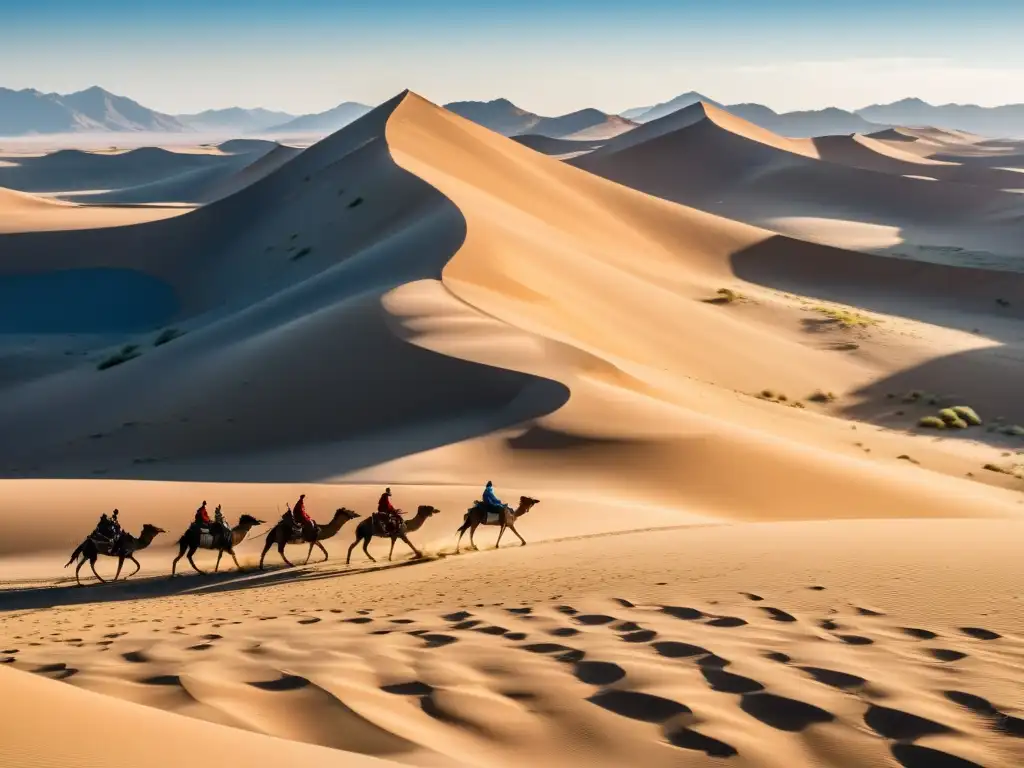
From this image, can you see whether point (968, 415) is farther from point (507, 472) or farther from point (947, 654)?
point (947, 654)

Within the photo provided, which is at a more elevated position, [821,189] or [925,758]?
[821,189]

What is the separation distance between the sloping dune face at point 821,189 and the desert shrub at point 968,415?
135ft

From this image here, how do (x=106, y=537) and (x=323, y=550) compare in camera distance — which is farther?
(x=323, y=550)

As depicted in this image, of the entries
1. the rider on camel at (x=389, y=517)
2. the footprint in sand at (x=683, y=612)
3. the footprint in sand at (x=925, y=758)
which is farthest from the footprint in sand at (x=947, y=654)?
the rider on camel at (x=389, y=517)

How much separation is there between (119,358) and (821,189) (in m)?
75.2

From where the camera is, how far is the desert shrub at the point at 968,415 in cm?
3089

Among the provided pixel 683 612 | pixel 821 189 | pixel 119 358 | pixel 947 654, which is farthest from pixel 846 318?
pixel 821 189

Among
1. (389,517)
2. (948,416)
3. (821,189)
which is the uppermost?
(821,189)

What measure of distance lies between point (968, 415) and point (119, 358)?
24.6 m

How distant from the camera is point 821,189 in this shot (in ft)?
325

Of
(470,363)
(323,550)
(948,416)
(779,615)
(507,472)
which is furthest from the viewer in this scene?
(948,416)

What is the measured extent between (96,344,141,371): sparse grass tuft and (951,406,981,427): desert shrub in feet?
75.9

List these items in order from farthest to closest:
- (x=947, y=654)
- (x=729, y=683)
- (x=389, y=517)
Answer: (x=389, y=517), (x=947, y=654), (x=729, y=683)

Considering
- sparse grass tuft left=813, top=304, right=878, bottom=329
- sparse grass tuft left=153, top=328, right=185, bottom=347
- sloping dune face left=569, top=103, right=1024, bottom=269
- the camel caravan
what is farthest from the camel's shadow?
sloping dune face left=569, top=103, right=1024, bottom=269
